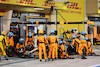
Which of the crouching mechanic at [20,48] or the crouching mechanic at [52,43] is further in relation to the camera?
the crouching mechanic at [20,48]

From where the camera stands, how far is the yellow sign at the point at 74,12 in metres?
24.8

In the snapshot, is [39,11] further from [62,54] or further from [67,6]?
[62,54]

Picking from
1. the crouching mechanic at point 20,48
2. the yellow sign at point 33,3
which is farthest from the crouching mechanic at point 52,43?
the yellow sign at point 33,3

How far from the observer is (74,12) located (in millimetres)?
25734

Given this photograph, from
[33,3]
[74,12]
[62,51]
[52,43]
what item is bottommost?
[62,51]

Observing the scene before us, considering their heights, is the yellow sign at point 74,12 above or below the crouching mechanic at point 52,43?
above

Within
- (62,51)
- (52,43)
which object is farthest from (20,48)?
(62,51)

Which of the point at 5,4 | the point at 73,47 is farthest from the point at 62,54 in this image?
the point at 5,4

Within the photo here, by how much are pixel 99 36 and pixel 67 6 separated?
6197 mm

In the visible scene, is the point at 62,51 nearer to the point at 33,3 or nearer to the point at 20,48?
the point at 20,48

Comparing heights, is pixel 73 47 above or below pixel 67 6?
below

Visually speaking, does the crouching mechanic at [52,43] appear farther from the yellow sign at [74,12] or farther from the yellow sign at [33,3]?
the yellow sign at [74,12]

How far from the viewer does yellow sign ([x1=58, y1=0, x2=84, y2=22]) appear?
81.2 ft

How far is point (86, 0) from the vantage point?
27.3m
